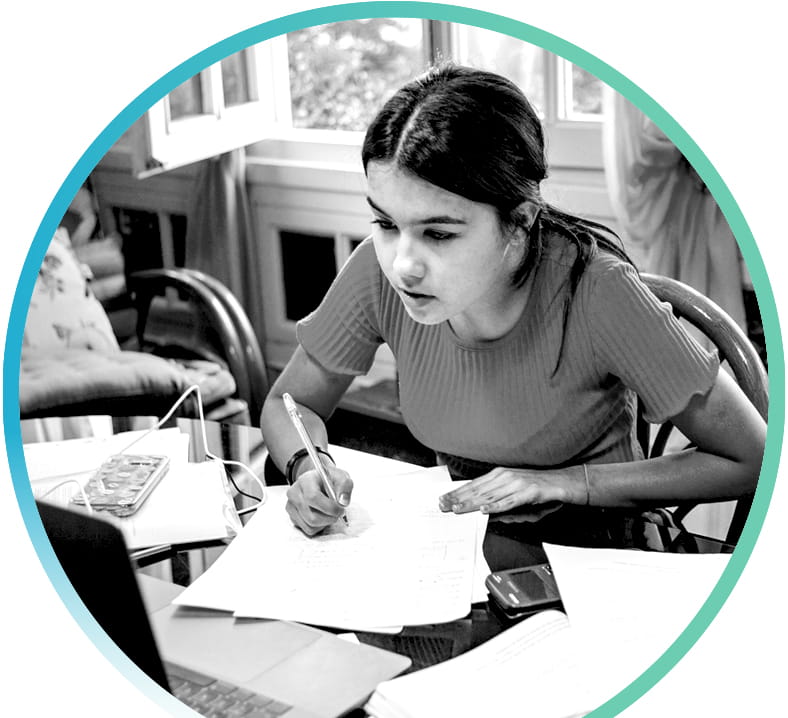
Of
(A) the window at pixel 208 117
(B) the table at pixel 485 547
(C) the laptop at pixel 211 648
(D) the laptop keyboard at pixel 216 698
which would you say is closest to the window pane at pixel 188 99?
(A) the window at pixel 208 117

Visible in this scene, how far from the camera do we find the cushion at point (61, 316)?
2.49 meters

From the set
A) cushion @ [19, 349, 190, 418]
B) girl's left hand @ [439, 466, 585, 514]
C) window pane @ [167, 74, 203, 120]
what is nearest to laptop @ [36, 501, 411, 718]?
girl's left hand @ [439, 466, 585, 514]

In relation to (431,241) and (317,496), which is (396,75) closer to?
(431,241)

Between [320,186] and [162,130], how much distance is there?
2.46 ft

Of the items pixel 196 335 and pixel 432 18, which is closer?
pixel 432 18

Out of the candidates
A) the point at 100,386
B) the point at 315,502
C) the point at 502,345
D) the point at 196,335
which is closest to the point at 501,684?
the point at 315,502

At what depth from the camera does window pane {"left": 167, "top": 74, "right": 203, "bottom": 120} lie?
8.74 ft

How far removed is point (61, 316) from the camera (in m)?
2.51

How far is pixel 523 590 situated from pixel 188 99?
209cm

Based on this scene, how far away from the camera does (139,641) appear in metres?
0.73

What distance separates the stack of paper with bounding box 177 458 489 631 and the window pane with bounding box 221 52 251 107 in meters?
2.01

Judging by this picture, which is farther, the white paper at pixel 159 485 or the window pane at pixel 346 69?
the window pane at pixel 346 69

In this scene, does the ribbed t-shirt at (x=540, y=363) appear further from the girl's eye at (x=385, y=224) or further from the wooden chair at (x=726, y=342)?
the girl's eye at (x=385, y=224)

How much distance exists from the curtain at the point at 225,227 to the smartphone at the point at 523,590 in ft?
7.95
